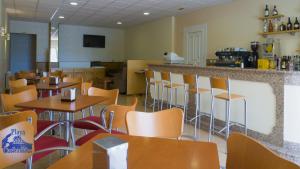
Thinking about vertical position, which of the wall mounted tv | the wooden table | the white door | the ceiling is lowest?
the wooden table

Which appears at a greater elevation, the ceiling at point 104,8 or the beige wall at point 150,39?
the ceiling at point 104,8

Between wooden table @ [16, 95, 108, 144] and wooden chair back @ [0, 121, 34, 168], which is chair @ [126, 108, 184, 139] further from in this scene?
wooden table @ [16, 95, 108, 144]

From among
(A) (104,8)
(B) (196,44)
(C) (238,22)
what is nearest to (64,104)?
(C) (238,22)

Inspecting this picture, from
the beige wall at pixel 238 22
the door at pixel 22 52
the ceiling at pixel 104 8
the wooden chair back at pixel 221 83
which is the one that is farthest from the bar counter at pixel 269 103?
the door at pixel 22 52

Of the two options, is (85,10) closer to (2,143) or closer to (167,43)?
(167,43)

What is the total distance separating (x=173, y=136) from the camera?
1.93 metres

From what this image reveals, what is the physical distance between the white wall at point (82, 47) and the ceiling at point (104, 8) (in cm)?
184

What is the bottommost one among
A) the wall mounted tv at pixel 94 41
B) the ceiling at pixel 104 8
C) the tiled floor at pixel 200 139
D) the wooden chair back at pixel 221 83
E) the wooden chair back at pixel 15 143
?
the tiled floor at pixel 200 139

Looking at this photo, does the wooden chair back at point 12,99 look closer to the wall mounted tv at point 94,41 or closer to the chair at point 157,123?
the chair at point 157,123

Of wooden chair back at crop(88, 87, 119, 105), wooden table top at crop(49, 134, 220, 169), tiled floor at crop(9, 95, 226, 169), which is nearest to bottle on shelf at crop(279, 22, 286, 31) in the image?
tiled floor at crop(9, 95, 226, 169)

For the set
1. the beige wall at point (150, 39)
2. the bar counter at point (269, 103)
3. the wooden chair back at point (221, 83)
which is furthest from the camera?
the beige wall at point (150, 39)

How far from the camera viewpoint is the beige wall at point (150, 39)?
8.67 metres

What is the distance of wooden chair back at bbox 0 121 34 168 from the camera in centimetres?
146

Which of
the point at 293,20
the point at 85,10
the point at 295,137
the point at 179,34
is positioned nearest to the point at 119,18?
the point at 85,10
